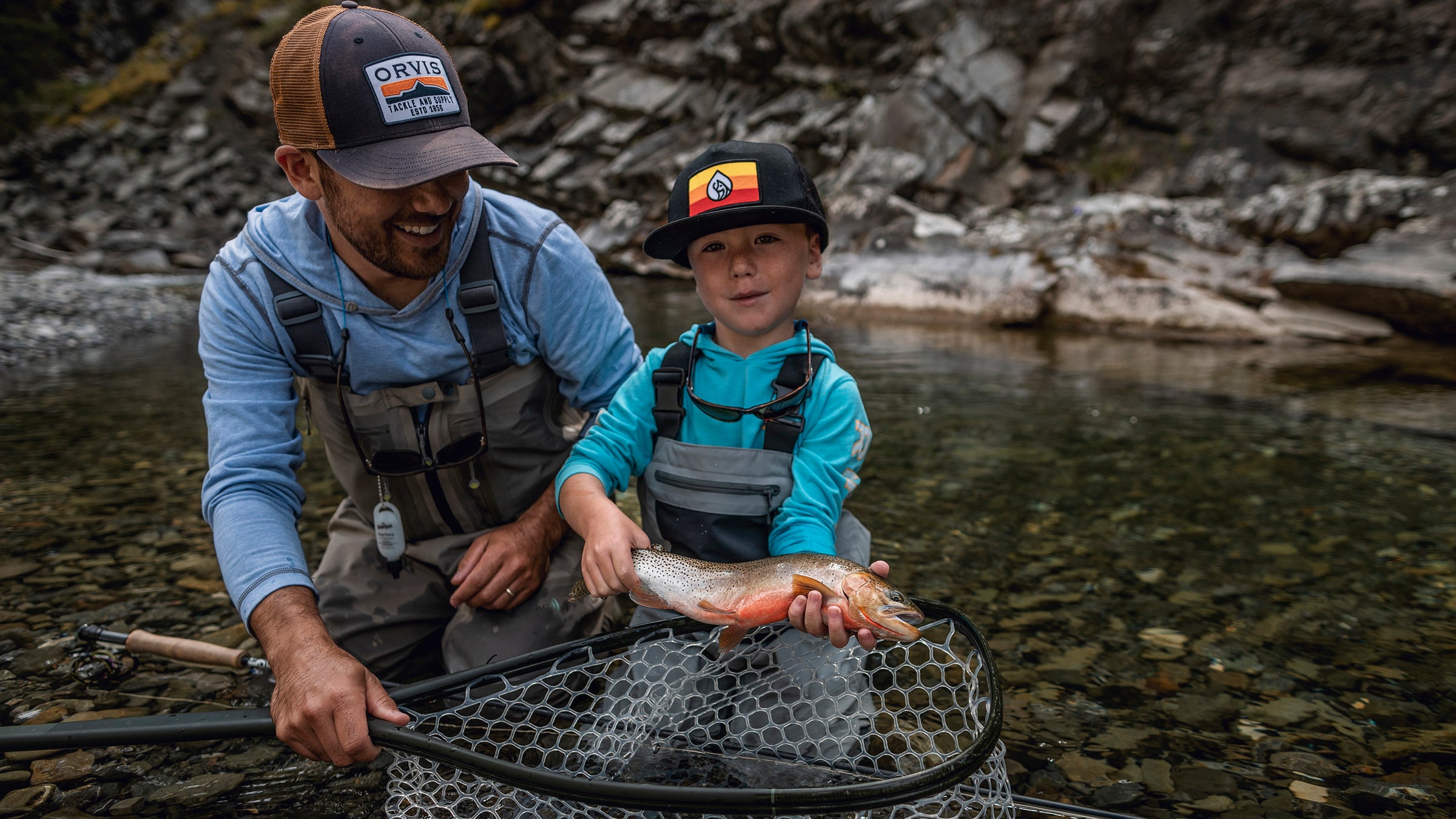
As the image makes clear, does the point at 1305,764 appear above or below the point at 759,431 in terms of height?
below

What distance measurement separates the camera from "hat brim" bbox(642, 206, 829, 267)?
2512mm

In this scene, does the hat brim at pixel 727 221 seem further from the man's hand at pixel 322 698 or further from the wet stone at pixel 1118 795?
the wet stone at pixel 1118 795

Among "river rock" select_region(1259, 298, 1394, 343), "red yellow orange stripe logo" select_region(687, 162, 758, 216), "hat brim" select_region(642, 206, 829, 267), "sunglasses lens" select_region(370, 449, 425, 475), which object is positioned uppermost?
"red yellow orange stripe logo" select_region(687, 162, 758, 216)

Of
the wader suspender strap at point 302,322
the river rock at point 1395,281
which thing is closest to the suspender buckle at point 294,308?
the wader suspender strap at point 302,322

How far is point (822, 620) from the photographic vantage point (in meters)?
2.12

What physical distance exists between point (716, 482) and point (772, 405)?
0.30 m

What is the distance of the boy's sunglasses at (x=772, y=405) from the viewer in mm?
2639

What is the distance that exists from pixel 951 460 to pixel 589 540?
4.47 m

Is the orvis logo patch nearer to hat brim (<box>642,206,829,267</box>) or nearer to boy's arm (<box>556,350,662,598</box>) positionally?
hat brim (<box>642,206,829,267</box>)

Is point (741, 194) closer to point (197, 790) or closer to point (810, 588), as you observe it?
point (810, 588)

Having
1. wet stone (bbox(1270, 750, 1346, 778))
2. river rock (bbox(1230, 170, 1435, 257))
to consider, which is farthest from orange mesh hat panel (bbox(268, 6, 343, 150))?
river rock (bbox(1230, 170, 1435, 257))

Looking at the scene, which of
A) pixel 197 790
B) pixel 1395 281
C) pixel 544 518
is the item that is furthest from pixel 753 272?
pixel 1395 281

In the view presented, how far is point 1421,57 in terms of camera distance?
16625mm

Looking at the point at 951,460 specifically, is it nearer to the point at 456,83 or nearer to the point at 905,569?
the point at 905,569
